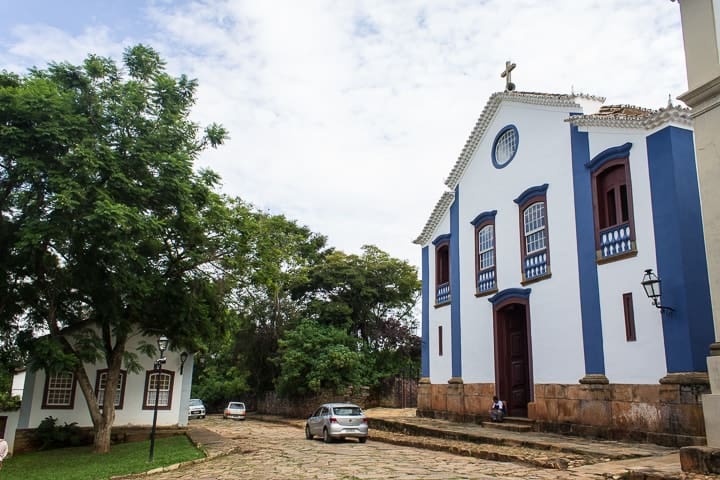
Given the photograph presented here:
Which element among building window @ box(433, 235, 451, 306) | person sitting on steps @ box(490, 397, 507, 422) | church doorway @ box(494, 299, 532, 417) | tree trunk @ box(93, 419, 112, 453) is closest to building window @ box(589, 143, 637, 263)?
church doorway @ box(494, 299, 532, 417)

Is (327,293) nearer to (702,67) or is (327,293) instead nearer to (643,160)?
(643,160)

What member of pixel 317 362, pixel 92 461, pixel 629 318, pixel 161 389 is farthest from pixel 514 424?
pixel 317 362

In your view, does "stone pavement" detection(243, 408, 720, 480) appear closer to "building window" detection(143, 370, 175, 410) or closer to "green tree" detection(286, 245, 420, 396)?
"building window" detection(143, 370, 175, 410)

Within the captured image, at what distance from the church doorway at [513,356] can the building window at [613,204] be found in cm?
392

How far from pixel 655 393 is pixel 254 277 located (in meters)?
12.1

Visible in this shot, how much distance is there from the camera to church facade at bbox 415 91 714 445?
41.6 feet

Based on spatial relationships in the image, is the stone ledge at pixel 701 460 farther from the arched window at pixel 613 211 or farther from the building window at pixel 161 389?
the building window at pixel 161 389

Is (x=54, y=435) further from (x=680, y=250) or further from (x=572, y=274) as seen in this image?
(x=680, y=250)

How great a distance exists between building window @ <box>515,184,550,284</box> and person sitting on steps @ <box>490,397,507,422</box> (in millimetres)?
3832

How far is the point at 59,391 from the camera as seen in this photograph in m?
21.0

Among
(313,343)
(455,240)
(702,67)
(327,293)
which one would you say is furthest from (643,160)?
(327,293)

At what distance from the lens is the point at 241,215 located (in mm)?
18578

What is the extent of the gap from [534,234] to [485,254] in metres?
2.61

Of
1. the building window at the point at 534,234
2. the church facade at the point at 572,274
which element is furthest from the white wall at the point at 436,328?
the building window at the point at 534,234
